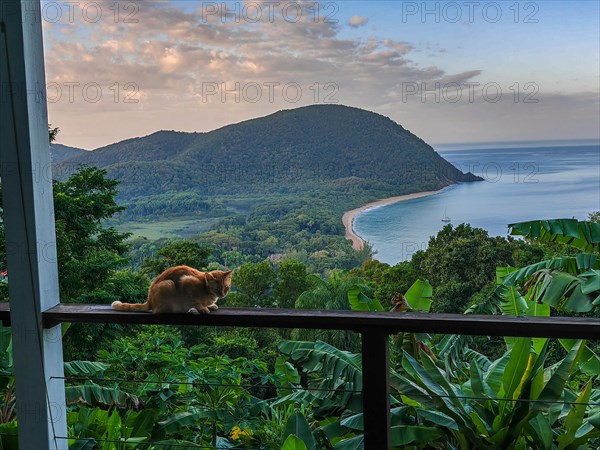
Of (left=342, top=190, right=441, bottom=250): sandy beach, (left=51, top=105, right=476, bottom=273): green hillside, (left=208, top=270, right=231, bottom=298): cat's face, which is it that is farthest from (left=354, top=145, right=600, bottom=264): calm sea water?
(left=208, top=270, right=231, bottom=298): cat's face

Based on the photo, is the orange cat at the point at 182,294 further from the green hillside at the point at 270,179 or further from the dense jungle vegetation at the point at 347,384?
the green hillside at the point at 270,179

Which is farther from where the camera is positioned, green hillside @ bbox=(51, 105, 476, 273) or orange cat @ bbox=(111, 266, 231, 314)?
green hillside @ bbox=(51, 105, 476, 273)

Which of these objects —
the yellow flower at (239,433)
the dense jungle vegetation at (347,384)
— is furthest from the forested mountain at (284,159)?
the yellow flower at (239,433)

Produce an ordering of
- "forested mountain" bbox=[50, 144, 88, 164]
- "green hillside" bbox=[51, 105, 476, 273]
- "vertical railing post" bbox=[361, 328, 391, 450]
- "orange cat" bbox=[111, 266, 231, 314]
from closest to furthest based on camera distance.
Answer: "vertical railing post" bbox=[361, 328, 391, 450]
"orange cat" bbox=[111, 266, 231, 314]
"forested mountain" bbox=[50, 144, 88, 164]
"green hillside" bbox=[51, 105, 476, 273]

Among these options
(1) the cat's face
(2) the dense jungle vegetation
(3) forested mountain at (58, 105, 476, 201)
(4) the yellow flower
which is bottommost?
(4) the yellow flower

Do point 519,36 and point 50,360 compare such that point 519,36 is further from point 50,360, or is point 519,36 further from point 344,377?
point 50,360

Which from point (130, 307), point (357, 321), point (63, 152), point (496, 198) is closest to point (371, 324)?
point (357, 321)

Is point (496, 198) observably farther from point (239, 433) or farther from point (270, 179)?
point (239, 433)

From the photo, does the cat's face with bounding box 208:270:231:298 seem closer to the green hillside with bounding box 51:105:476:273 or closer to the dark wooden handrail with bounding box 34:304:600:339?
the dark wooden handrail with bounding box 34:304:600:339
